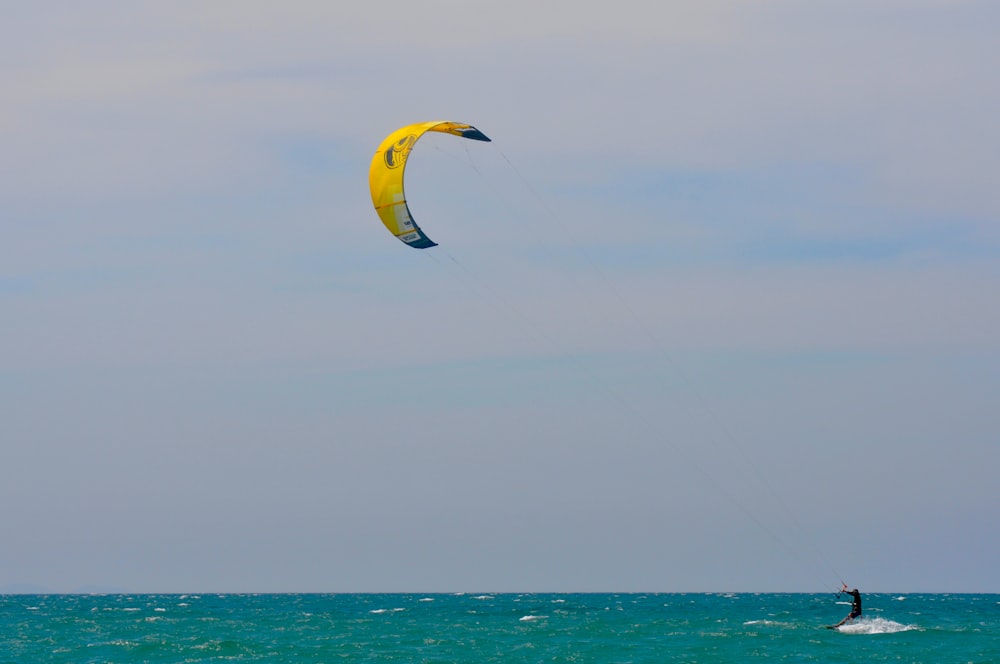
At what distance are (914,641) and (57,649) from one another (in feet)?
99.9

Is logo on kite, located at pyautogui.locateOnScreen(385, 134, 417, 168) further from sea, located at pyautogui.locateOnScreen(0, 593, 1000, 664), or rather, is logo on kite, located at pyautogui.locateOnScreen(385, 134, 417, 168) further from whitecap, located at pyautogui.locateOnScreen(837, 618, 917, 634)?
whitecap, located at pyautogui.locateOnScreen(837, 618, 917, 634)

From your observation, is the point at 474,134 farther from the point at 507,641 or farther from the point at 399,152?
the point at 507,641

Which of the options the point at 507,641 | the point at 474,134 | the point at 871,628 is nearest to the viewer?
the point at 474,134

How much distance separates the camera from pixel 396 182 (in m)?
30.7

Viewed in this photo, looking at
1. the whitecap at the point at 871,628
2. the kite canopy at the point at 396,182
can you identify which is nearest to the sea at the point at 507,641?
the whitecap at the point at 871,628

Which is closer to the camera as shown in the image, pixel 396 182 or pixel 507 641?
pixel 396 182

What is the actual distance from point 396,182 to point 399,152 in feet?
2.31

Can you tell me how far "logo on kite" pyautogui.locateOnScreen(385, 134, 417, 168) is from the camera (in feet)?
100

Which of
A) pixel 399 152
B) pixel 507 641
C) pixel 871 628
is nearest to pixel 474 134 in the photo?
pixel 399 152

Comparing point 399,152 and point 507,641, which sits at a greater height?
point 399,152

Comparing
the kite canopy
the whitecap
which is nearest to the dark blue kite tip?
the kite canopy

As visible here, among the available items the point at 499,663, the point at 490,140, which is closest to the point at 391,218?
the point at 490,140

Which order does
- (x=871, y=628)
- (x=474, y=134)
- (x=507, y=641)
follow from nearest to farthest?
(x=474, y=134)
(x=507, y=641)
(x=871, y=628)

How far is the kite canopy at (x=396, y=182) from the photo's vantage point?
100ft
